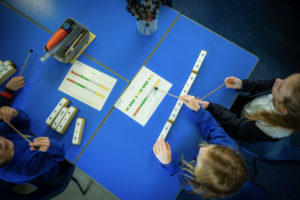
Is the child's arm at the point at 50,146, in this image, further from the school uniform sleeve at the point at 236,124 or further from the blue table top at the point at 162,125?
the school uniform sleeve at the point at 236,124

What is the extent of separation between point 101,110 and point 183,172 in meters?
0.74

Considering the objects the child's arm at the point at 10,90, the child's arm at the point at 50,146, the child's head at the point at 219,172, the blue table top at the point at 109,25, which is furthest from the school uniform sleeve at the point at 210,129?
the child's arm at the point at 10,90

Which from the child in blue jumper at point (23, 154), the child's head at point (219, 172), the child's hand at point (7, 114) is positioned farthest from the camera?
the child's hand at point (7, 114)

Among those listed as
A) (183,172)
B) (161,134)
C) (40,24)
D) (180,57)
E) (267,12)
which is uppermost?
(267,12)

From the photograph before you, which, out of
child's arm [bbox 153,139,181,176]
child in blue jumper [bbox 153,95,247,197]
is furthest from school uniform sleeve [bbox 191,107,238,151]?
child's arm [bbox 153,139,181,176]

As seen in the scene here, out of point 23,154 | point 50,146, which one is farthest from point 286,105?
point 23,154

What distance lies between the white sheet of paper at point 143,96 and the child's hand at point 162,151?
7.1 inches

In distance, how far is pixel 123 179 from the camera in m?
1.14

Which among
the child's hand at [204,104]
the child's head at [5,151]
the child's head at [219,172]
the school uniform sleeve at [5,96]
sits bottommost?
the child's head at [5,151]

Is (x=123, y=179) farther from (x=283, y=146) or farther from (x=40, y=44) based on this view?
(x=40, y=44)

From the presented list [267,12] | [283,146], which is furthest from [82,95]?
[267,12]

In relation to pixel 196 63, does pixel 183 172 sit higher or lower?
lower

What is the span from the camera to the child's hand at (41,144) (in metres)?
1.10

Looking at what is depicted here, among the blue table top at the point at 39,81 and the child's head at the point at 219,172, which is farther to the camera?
the blue table top at the point at 39,81
